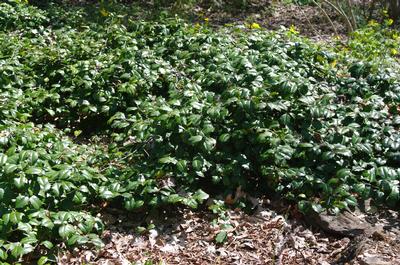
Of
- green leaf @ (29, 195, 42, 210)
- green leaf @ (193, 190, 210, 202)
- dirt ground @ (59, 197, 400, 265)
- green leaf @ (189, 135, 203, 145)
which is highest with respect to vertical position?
green leaf @ (189, 135, 203, 145)

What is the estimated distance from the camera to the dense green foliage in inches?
141

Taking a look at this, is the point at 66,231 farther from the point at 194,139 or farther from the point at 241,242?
the point at 241,242

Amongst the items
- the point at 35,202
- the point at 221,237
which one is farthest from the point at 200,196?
the point at 35,202

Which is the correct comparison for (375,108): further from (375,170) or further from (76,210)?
(76,210)

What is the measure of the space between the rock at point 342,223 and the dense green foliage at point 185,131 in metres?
0.16

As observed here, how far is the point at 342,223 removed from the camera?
3998mm

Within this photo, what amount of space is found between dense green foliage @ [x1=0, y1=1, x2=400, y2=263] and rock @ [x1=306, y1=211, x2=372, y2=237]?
0.16m

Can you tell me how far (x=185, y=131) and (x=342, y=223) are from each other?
4.68ft

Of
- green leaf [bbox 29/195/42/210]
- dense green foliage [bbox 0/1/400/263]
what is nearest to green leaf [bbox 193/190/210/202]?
dense green foliage [bbox 0/1/400/263]

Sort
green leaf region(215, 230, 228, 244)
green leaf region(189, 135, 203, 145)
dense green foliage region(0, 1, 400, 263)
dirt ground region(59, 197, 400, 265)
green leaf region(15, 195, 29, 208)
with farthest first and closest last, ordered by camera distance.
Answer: green leaf region(189, 135, 203, 145) < green leaf region(215, 230, 228, 244) < dirt ground region(59, 197, 400, 265) < dense green foliage region(0, 1, 400, 263) < green leaf region(15, 195, 29, 208)

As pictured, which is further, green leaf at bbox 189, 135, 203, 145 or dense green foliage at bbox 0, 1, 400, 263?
green leaf at bbox 189, 135, 203, 145

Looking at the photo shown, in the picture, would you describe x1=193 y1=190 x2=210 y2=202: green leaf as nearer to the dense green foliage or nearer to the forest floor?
the dense green foliage

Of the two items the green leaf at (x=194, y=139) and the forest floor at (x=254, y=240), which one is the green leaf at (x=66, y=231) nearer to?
the forest floor at (x=254, y=240)

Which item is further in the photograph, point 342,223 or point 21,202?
point 342,223
